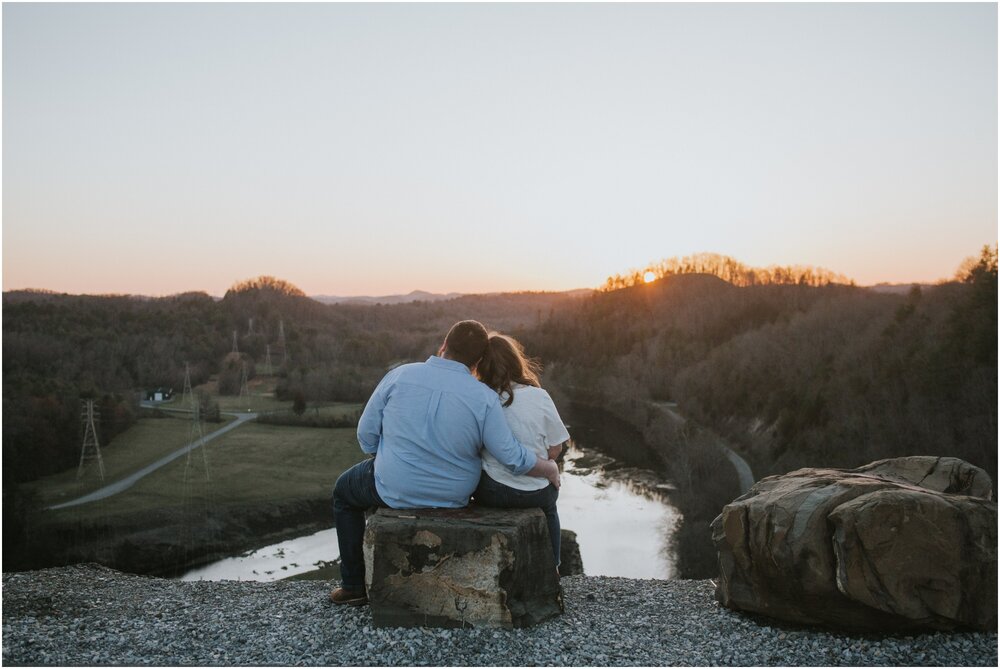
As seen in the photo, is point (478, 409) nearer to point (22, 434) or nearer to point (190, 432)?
point (22, 434)

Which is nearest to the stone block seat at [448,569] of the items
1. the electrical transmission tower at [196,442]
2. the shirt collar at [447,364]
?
the shirt collar at [447,364]

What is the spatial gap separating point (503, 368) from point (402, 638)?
2260 millimetres

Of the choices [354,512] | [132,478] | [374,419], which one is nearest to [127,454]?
[132,478]

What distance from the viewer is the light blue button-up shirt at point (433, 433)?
6262 mm

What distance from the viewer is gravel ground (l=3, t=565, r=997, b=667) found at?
605 centimetres

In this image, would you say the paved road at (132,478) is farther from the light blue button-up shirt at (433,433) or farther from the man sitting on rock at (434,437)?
the light blue button-up shirt at (433,433)

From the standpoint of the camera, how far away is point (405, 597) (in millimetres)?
6332

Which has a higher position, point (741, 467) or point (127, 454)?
point (127, 454)

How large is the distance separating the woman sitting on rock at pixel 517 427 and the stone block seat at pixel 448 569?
0.99 ft

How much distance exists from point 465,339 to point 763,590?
334 centimetres

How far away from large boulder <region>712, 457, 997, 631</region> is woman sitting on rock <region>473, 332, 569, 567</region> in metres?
1.93

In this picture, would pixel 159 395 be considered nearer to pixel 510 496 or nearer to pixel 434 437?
pixel 510 496

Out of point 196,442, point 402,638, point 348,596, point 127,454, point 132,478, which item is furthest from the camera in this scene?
point 196,442

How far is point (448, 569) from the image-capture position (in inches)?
247
